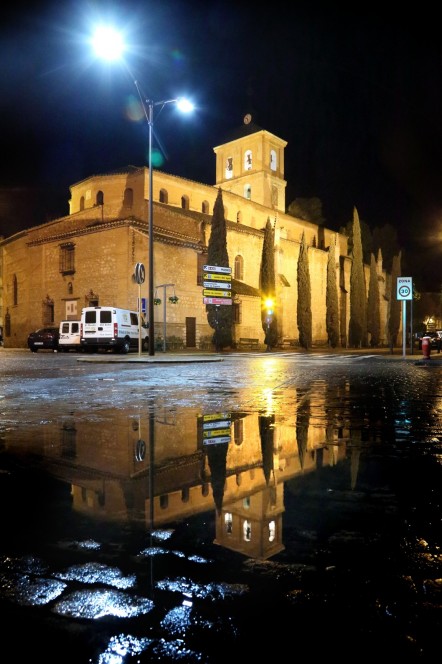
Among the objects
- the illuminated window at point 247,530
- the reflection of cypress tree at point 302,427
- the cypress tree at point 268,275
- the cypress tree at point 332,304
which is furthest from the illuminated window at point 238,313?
the illuminated window at point 247,530

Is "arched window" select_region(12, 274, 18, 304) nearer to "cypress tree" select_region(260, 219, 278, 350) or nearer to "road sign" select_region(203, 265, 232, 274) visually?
"cypress tree" select_region(260, 219, 278, 350)

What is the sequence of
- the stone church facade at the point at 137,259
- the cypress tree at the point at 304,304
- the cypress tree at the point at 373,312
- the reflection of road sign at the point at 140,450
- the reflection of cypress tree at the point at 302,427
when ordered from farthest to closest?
1. the cypress tree at the point at 373,312
2. the cypress tree at the point at 304,304
3. the stone church facade at the point at 137,259
4. the reflection of cypress tree at the point at 302,427
5. the reflection of road sign at the point at 140,450

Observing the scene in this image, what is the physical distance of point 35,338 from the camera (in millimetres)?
33031

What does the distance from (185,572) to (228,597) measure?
32 centimetres

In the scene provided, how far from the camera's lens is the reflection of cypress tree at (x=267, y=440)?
4.25 meters

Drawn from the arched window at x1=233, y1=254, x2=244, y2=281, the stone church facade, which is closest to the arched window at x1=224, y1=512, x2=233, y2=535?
the stone church facade

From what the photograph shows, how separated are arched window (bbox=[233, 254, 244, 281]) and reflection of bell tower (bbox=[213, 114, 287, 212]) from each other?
13980 millimetres

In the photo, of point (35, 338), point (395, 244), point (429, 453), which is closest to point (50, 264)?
point (35, 338)

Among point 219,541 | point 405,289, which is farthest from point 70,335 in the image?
point 219,541

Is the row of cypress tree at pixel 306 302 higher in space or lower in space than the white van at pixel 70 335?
higher

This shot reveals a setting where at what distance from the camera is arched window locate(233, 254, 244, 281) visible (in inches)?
1854

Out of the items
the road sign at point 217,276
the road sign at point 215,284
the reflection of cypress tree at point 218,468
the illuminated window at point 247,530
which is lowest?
the reflection of cypress tree at point 218,468

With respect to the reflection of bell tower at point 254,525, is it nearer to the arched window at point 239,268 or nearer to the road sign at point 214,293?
the road sign at point 214,293

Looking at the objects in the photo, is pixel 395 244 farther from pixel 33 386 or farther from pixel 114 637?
pixel 114 637
